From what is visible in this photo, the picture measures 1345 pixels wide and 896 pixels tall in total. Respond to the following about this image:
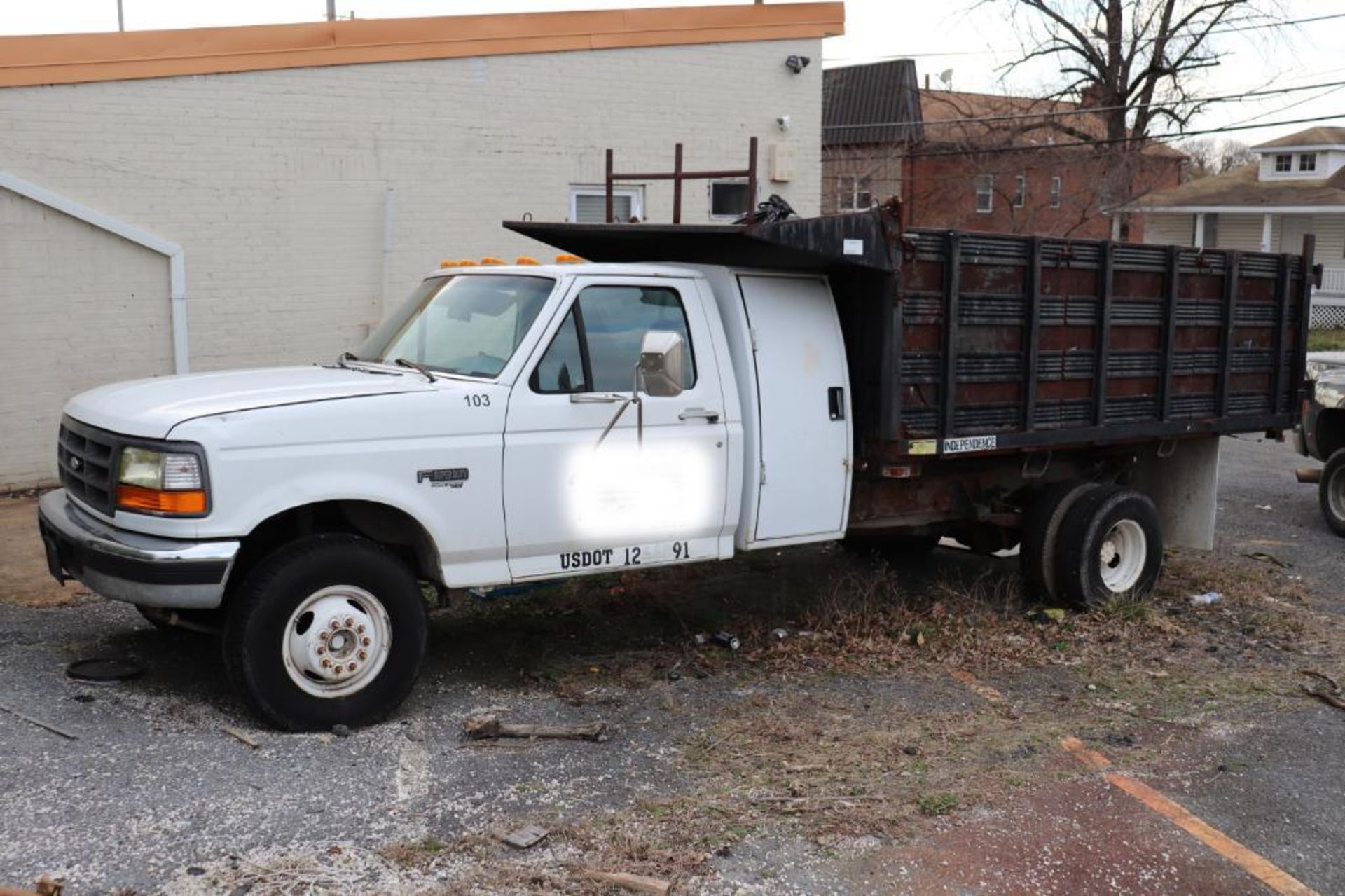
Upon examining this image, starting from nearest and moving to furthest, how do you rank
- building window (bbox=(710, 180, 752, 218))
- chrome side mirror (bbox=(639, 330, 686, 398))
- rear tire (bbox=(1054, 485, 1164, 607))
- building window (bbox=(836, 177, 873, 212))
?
chrome side mirror (bbox=(639, 330, 686, 398))
rear tire (bbox=(1054, 485, 1164, 607))
building window (bbox=(710, 180, 752, 218))
building window (bbox=(836, 177, 873, 212))

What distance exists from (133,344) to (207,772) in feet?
23.5

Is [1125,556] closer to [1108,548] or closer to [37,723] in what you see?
[1108,548]

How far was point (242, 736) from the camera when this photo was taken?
208 inches

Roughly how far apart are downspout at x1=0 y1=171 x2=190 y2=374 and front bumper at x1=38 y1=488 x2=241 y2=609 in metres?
6.19

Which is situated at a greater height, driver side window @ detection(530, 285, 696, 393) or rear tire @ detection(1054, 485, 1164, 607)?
driver side window @ detection(530, 285, 696, 393)

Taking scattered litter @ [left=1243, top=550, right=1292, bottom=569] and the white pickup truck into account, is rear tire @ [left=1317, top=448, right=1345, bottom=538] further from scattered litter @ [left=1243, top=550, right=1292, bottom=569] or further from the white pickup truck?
the white pickup truck

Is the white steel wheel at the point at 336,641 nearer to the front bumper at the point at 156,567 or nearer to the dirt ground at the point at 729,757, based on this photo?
the dirt ground at the point at 729,757

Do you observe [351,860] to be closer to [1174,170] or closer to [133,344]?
[133,344]

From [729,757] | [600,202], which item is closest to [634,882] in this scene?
[729,757]

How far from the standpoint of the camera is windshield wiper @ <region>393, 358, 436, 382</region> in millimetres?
5855

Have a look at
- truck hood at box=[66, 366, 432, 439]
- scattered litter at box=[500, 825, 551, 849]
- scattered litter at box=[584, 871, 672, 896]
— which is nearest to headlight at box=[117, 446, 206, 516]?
truck hood at box=[66, 366, 432, 439]

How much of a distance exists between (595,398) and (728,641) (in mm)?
1769

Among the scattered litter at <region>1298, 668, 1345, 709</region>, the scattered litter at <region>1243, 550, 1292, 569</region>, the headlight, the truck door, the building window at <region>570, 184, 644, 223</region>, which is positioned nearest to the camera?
the headlight

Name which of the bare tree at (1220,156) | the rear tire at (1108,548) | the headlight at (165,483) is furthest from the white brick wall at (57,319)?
the bare tree at (1220,156)
